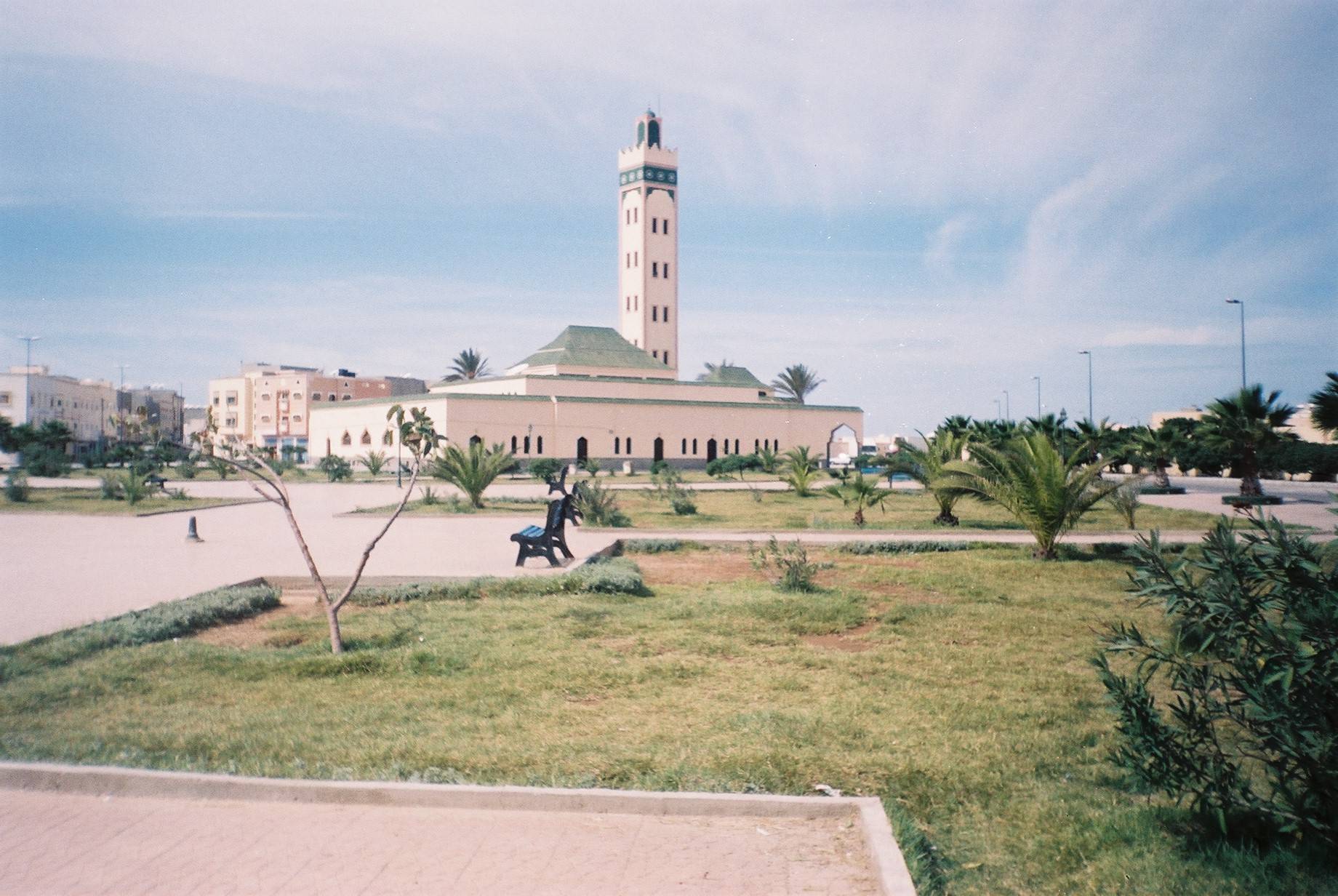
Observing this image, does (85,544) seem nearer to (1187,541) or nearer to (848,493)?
(848,493)

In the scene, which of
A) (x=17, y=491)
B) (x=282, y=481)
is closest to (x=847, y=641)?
(x=282, y=481)

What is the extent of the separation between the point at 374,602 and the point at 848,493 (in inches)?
499

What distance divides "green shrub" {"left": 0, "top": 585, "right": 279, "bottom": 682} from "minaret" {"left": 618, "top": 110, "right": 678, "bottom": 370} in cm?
5282

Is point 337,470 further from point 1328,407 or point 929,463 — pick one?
point 1328,407

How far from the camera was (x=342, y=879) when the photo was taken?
3588mm

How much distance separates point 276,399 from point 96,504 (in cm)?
5907

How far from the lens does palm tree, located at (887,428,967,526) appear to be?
18.5 metres

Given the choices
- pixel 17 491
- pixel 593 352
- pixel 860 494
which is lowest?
pixel 17 491

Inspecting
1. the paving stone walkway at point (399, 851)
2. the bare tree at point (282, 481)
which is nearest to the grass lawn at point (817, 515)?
the bare tree at point (282, 481)

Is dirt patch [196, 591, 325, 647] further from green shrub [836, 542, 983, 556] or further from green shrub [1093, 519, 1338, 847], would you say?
green shrub [836, 542, 983, 556]

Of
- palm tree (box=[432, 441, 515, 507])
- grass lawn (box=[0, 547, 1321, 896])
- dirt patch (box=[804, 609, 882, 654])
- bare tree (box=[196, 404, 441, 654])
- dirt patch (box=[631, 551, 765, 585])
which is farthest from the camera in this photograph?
palm tree (box=[432, 441, 515, 507])

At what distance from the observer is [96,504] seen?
2433cm

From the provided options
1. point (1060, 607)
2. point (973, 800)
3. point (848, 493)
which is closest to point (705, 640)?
point (973, 800)

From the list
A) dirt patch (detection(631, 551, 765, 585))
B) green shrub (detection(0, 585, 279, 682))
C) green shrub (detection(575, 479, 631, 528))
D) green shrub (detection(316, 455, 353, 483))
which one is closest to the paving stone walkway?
green shrub (detection(0, 585, 279, 682))
